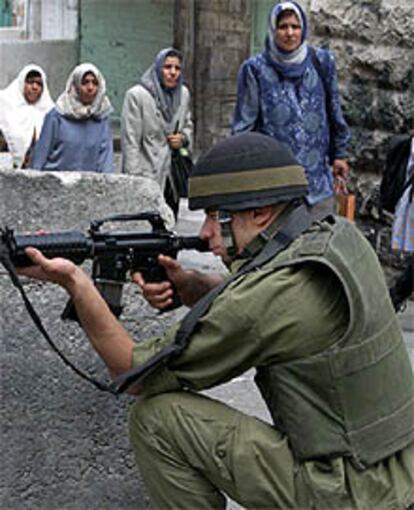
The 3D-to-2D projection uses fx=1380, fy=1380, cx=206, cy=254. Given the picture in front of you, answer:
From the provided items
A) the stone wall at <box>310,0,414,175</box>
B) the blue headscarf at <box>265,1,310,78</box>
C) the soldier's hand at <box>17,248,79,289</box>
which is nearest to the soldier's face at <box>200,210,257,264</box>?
the soldier's hand at <box>17,248,79,289</box>

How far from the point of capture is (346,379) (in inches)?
117

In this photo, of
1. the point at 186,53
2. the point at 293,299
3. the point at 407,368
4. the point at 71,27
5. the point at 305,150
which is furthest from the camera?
the point at 71,27

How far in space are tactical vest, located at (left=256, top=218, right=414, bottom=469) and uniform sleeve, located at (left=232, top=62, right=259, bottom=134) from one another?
3280 millimetres

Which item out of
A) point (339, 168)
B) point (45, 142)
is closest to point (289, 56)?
point (339, 168)

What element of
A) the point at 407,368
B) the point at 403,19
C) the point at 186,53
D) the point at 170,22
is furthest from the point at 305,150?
the point at 170,22

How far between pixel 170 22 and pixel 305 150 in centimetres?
678

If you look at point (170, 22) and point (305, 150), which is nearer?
point (305, 150)

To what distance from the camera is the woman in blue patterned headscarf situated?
20.7 feet

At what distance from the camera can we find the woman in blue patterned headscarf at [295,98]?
6305 millimetres

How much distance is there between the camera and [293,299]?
9.61 ft

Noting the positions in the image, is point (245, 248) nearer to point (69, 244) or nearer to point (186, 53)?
point (69, 244)

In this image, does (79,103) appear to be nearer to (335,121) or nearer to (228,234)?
(335,121)

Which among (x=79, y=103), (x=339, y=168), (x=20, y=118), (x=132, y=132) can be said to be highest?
(x=79, y=103)

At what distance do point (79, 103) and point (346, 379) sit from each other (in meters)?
4.26
